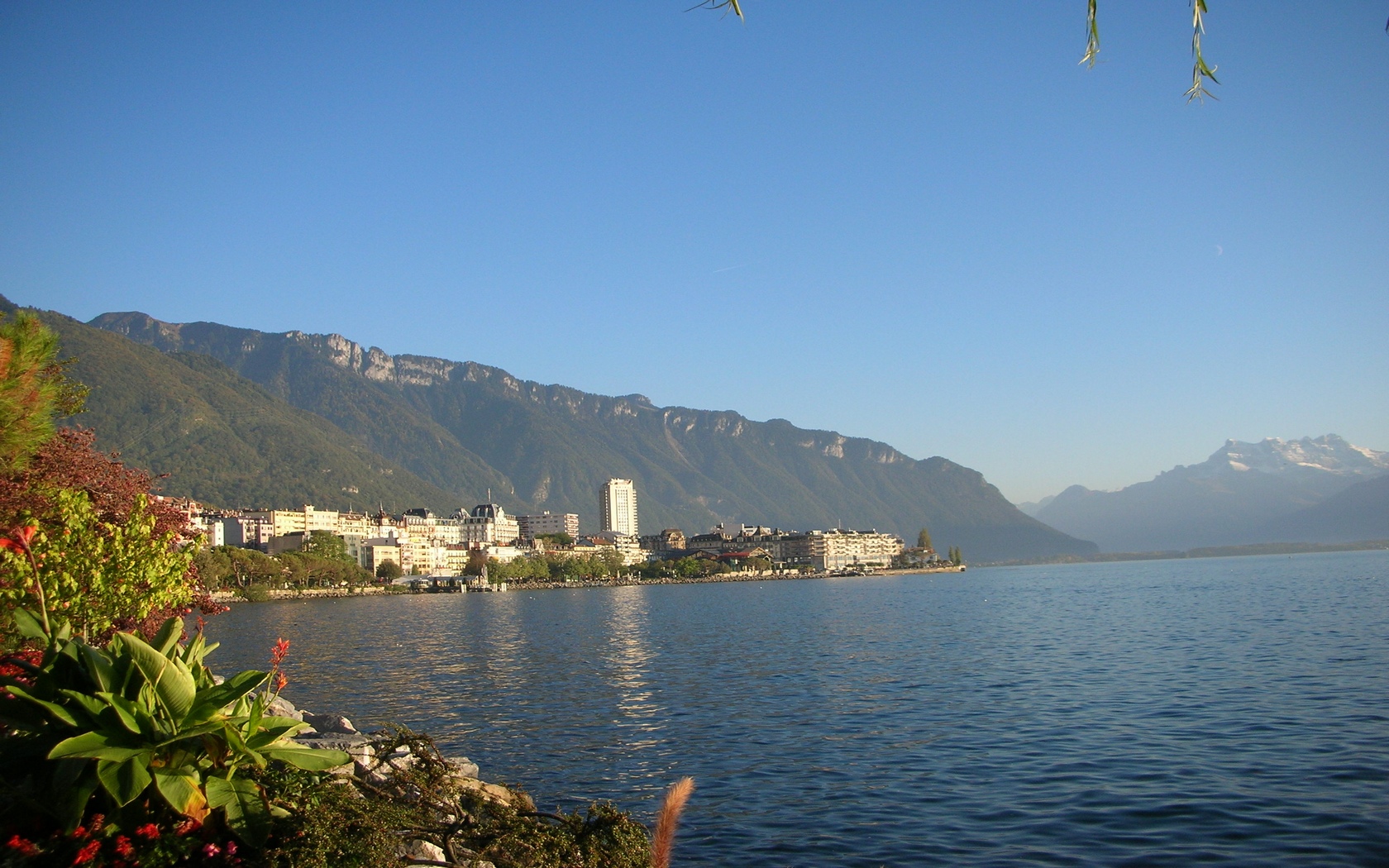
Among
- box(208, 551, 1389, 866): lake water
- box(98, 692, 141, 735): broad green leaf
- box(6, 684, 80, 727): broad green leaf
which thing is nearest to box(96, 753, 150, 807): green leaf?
box(98, 692, 141, 735): broad green leaf

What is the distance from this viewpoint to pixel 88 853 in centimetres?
664

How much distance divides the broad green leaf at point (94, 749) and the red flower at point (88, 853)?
0.59m

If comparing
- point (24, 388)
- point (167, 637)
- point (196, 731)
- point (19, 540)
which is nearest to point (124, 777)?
point (196, 731)

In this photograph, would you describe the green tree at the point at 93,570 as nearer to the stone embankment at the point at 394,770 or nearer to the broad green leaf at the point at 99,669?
the stone embankment at the point at 394,770

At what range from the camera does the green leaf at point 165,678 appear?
7449 millimetres

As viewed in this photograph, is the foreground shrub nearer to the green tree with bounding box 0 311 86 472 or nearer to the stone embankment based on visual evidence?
the stone embankment

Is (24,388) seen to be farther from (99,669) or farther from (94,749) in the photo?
(94,749)

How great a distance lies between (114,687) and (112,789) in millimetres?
1053

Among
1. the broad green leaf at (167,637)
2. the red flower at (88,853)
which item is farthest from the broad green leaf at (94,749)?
the broad green leaf at (167,637)

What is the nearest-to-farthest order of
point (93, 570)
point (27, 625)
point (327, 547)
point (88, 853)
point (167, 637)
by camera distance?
point (88, 853), point (167, 637), point (27, 625), point (93, 570), point (327, 547)

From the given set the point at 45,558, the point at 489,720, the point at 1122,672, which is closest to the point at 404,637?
the point at 489,720

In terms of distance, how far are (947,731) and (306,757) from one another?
50.2 feet

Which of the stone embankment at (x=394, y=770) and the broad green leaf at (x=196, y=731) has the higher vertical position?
the broad green leaf at (x=196, y=731)

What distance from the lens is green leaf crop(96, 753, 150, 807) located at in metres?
6.75
